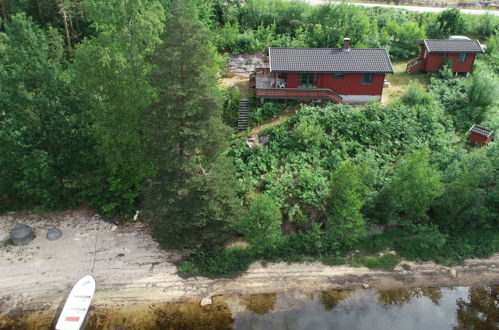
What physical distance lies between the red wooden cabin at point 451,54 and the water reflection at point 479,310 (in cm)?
2175

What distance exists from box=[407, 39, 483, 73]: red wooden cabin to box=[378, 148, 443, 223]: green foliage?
16.5m

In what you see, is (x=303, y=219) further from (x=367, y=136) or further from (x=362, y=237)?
(x=367, y=136)

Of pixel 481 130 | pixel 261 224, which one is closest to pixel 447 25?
pixel 481 130

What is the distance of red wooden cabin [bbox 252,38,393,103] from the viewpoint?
35.5 m

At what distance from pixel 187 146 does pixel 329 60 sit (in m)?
18.0

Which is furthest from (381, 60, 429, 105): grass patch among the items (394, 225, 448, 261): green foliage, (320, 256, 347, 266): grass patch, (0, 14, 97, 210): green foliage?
(0, 14, 97, 210): green foliage

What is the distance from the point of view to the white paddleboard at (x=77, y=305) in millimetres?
23406

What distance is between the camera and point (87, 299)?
2459cm

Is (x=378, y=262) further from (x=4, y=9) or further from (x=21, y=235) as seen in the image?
Answer: (x=4, y=9)

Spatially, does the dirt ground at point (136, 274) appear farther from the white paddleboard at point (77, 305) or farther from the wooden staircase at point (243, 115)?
the wooden staircase at point (243, 115)

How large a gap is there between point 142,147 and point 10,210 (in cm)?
1136

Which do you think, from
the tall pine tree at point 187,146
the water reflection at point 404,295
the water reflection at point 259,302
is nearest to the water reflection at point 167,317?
the water reflection at point 259,302

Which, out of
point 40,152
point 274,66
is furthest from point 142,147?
point 274,66

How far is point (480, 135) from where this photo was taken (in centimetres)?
3350
